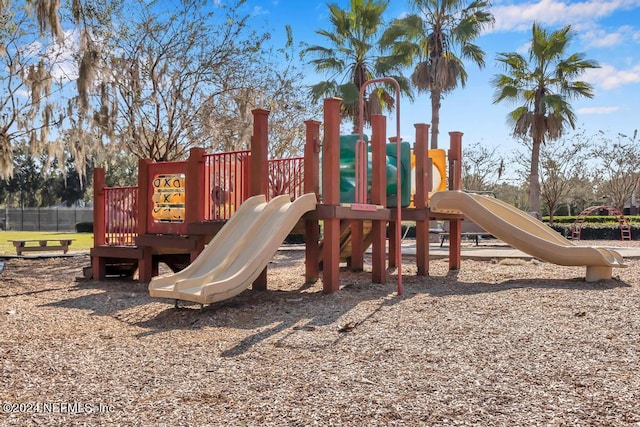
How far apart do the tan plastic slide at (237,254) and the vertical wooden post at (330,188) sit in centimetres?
27

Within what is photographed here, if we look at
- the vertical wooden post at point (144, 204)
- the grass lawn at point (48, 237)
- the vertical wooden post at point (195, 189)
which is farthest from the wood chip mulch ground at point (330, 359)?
the grass lawn at point (48, 237)

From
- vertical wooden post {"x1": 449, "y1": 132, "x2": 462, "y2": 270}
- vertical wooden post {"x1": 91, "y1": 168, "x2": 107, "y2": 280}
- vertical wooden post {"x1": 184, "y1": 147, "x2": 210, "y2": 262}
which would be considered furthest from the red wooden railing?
vertical wooden post {"x1": 449, "y1": 132, "x2": 462, "y2": 270}

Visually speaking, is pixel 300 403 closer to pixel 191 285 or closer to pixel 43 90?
pixel 191 285

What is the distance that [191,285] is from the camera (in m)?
6.27

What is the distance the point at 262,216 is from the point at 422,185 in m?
3.65

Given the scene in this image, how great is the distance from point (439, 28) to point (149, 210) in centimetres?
1507

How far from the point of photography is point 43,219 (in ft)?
143

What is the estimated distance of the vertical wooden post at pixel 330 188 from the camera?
7.62m

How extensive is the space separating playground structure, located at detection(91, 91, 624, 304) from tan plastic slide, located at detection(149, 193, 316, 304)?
13mm

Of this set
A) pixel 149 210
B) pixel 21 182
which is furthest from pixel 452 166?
pixel 21 182

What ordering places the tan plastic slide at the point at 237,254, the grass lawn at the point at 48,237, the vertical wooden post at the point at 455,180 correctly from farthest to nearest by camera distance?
the grass lawn at the point at 48,237, the vertical wooden post at the point at 455,180, the tan plastic slide at the point at 237,254

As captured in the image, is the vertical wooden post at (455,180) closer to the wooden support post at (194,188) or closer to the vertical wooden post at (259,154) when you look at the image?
the vertical wooden post at (259,154)

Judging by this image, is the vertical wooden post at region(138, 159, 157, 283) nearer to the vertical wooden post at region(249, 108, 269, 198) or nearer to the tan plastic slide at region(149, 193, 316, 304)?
the vertical wooden post at region(249, 108, 269, 198)

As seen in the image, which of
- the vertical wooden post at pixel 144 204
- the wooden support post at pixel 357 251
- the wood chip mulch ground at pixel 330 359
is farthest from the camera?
the wooden support post at pixel 357 251
